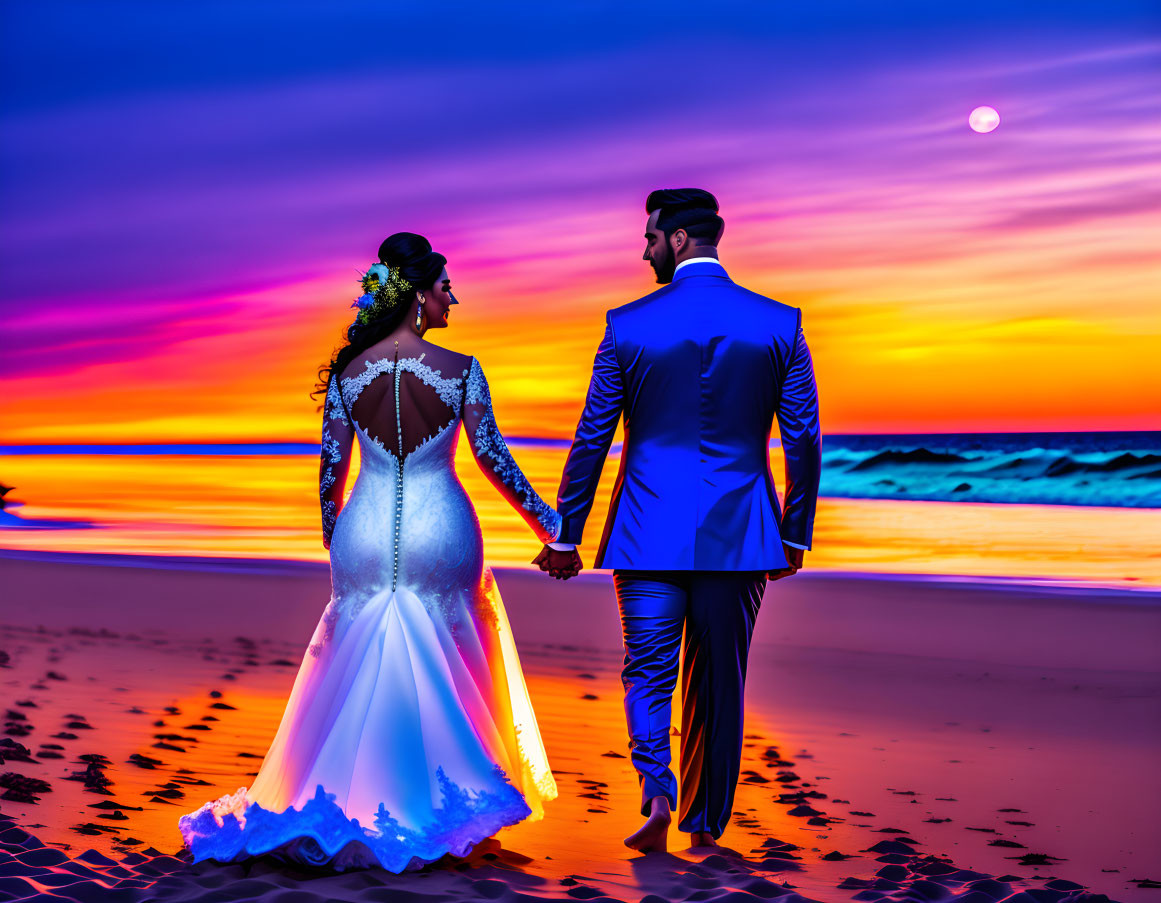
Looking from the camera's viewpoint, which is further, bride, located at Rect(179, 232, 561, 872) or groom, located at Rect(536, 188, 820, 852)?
groom, located at Rect(536, 188, 820, 852)

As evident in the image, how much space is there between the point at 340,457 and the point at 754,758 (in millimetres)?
2483

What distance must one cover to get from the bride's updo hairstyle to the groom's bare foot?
67.6 inches

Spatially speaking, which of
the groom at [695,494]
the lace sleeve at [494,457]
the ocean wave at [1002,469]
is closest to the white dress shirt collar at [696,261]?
the groom at [695,494]

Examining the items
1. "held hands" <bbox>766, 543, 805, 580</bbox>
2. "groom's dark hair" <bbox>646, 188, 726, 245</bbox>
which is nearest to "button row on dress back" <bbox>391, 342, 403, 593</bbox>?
"groom's dark hair" <bbox>646, 188, 726, 245</bbox>

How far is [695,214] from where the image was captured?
3.85 metres

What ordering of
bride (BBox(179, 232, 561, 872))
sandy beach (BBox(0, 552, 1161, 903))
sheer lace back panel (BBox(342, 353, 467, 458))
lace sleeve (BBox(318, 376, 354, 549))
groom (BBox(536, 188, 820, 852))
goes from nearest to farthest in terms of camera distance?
sandy beach (BBox(0, 552, 1161, 903)), bride (BBox(179, 232, 561, 872)), groom (BBox(536, 188, 820, 852)), sheer lace back panel (BBox(342, 353, 467, 458)), lace sleeve (BBox(318, 376, 354, 549))

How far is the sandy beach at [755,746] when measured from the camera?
3412mm

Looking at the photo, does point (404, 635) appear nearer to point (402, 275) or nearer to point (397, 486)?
point (397, 486)

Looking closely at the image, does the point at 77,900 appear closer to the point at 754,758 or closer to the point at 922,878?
the point at 922,878

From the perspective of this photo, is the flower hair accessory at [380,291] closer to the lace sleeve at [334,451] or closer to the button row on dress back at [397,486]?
the button row on dress back at [397,486]

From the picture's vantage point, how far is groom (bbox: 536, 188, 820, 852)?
367 centimetres

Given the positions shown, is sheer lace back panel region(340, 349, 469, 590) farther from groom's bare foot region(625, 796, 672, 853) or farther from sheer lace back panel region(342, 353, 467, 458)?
groom's bare foot region(625, 796, 672, 853)

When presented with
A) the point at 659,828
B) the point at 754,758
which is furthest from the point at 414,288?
the point at 754,758

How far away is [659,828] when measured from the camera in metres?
3.62
